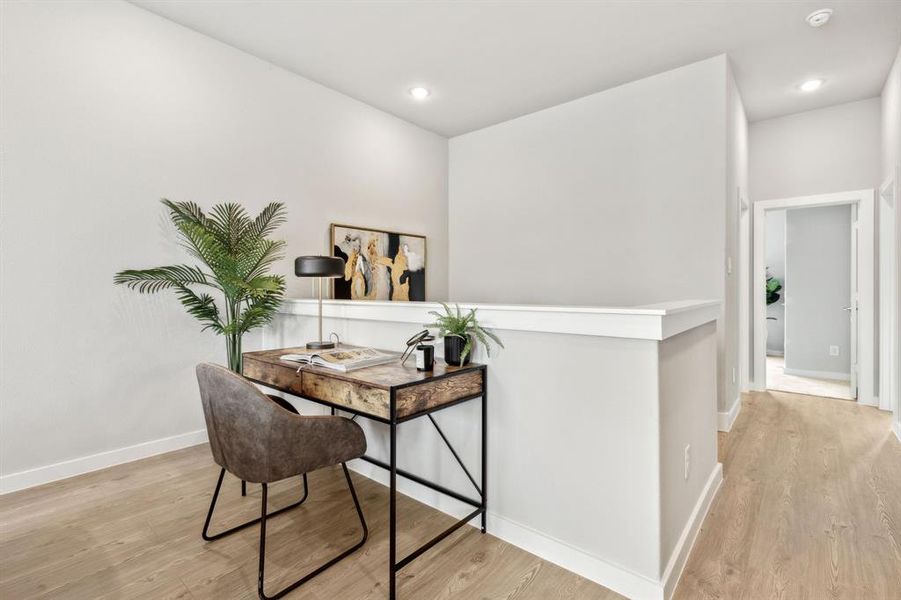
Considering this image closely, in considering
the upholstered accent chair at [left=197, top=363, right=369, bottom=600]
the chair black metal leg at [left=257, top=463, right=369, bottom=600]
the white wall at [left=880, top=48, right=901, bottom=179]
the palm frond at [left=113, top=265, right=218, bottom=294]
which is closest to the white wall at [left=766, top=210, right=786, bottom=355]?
the white wall at [left=880, top=48, right=901, bottom=179]

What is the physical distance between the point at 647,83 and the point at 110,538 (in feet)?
14.5

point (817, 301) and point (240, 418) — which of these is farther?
point (817, 301)

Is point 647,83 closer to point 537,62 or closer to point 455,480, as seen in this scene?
point 537,62

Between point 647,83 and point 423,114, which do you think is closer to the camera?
point 647,83

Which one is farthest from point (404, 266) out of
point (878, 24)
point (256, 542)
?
point (878, 24)

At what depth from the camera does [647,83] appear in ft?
11.5

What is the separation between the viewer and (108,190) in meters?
2.57

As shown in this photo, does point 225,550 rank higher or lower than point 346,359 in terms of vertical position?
lower

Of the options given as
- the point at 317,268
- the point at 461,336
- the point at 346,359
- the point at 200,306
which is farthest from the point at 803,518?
the point at 200,306

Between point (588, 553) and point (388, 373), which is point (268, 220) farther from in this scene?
point (588, 553)

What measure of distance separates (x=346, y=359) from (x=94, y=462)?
6.21 feet

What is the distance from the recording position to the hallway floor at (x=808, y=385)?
14.5 feet

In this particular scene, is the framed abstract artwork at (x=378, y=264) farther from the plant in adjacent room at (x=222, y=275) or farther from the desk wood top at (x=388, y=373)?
the desk wood top at (x=388, y=373)

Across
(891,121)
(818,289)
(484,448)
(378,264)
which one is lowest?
(484,448)
